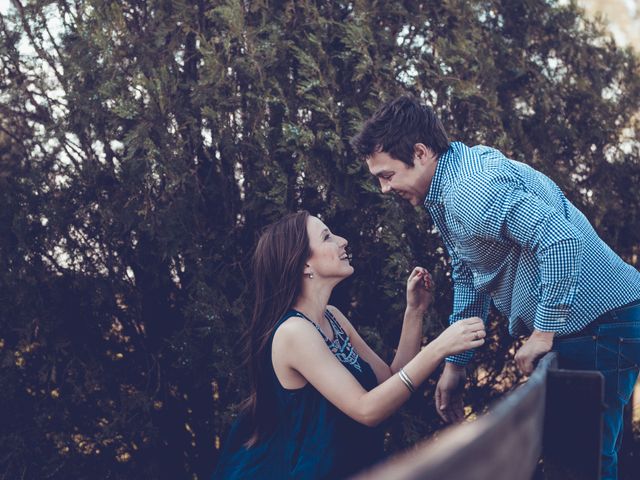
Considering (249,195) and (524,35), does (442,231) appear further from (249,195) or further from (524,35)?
(524,35)

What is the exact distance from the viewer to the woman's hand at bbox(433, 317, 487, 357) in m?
2.67

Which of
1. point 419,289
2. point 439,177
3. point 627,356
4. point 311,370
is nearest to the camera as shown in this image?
point 627,356

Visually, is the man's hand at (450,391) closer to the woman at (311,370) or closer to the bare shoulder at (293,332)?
the woman at (311,370)

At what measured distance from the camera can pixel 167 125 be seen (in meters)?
4.25

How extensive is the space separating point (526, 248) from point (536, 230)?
13 cm

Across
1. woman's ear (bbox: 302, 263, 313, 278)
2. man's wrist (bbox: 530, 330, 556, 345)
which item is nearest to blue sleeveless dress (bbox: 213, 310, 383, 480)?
woman's ear (bbox: 302, 263, 313, 278)

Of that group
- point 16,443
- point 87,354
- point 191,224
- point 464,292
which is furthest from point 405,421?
point 16,443

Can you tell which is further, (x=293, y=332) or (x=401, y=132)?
(x=401, y=132)

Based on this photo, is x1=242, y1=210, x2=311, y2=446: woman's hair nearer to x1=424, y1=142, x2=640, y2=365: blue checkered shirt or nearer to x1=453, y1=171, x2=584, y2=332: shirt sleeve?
x1=424, y1=142, x2=640, y2=365: blue checkered shirt

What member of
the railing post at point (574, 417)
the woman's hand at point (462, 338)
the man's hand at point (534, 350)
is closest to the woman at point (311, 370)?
the woman's hand at point (462, 338)

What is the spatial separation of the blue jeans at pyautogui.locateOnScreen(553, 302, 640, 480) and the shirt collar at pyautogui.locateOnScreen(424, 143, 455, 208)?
741 millimetres

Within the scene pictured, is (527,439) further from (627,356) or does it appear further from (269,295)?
(269,295)

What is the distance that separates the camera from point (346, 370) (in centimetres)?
288

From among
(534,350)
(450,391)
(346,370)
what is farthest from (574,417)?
(450,391)
